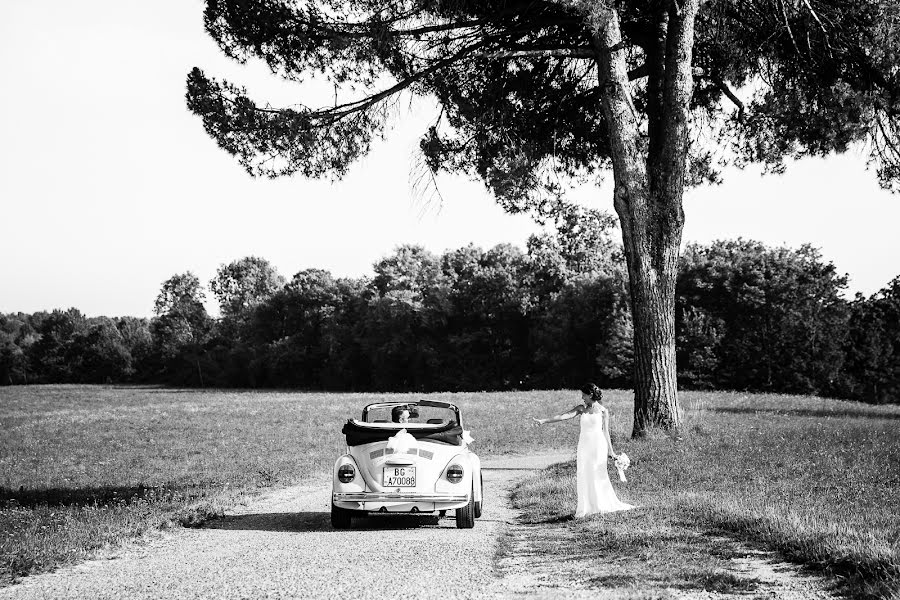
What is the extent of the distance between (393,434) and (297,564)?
2649 millimetres

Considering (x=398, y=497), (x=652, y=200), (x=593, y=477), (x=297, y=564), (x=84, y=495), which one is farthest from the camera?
(x=652, y=200)

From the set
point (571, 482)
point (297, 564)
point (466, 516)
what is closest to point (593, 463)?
point (466, 516)

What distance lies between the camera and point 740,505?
9180 mm

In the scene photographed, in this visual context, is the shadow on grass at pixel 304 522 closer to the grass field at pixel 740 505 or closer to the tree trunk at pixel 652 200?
the grass field at pixel 740 505

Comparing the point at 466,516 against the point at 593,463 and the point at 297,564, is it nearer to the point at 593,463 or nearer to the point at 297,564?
the point at 593,463

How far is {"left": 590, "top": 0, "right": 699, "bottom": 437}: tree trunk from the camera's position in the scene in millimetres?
16172

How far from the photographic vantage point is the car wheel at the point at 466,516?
31.6ft

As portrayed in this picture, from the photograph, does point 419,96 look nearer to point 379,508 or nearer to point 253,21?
point 253,21

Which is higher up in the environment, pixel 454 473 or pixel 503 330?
pixel 503 330

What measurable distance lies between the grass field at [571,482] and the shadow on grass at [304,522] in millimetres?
627

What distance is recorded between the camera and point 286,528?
33.2 feet

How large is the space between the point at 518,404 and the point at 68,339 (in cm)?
9468

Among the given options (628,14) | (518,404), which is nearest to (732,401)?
(518,404)

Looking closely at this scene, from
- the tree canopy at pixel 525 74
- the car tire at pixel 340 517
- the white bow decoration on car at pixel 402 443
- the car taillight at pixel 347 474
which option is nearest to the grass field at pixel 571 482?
the white bow decoration on car at pixel 402 443
